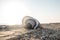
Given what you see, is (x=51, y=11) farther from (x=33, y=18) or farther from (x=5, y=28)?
(x=5, y=28)

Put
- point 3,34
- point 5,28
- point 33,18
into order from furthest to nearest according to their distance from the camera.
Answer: point 33,18
point 5,28
point 3,34

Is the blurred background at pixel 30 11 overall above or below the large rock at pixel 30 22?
above

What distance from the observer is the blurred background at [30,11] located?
3236mm

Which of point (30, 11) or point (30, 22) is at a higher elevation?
point (30, 11)

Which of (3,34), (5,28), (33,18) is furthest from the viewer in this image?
(33,18)

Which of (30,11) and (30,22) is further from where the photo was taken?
(30,11)

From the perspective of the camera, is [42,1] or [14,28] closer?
[14,28]

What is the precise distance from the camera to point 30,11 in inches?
132

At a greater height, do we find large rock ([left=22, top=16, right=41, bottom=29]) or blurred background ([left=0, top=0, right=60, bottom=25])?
blurred background ([left=0, top=0, right=60, bottom=25])

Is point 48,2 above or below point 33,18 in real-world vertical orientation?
above

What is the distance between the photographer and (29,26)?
3123 mm

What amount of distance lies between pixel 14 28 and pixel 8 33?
384 millimetres

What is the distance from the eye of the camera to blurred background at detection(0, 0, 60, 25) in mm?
3236

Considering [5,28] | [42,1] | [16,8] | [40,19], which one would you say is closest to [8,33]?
[5,28]
